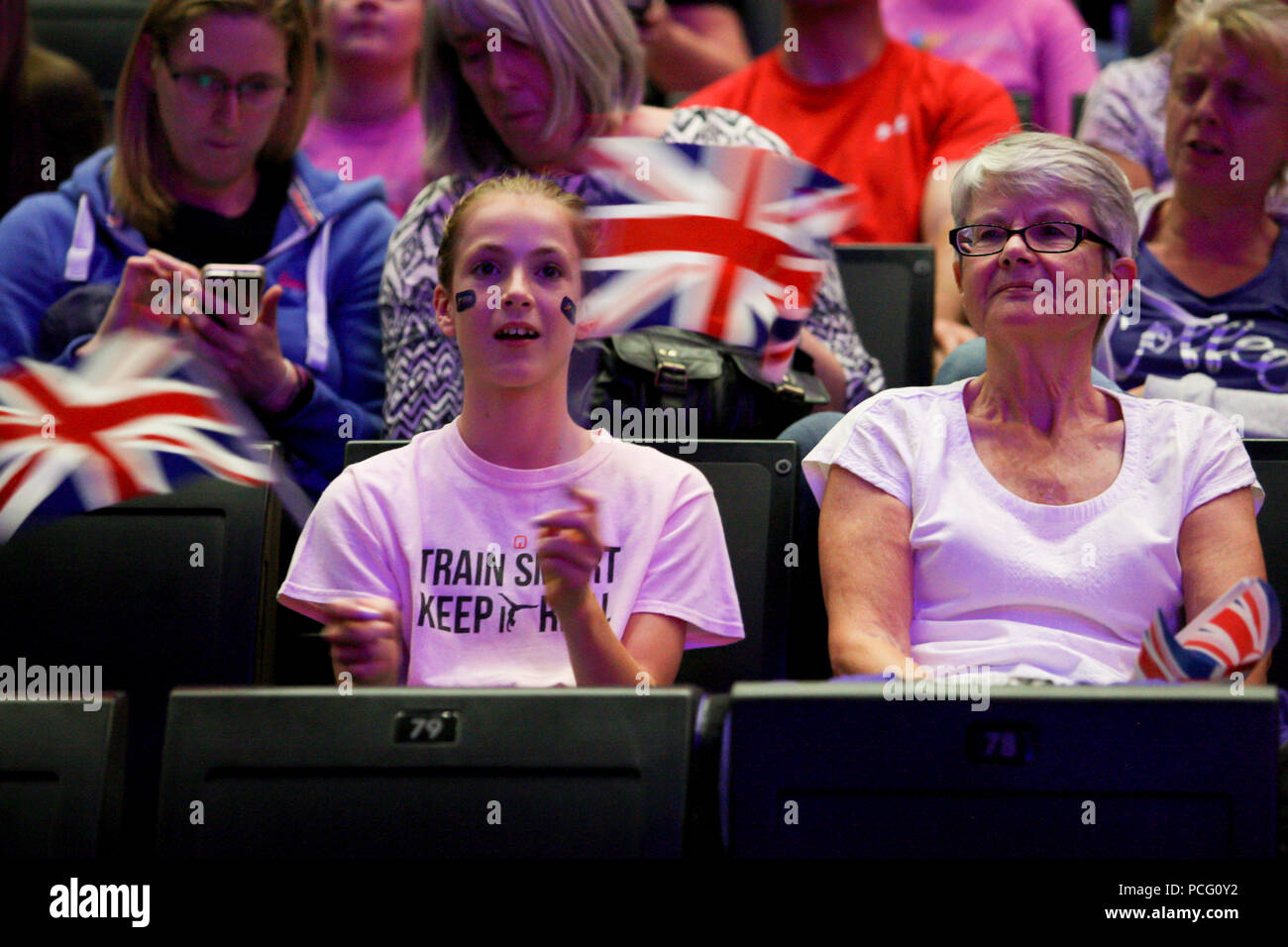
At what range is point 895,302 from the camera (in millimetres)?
2867

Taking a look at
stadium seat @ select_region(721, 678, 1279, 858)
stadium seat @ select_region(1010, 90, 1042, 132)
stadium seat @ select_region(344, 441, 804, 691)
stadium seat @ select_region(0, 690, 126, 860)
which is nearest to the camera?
stadium seat @ select_region(721, 678, 1279, 858)

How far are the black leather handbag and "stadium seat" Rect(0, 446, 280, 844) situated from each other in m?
0.48

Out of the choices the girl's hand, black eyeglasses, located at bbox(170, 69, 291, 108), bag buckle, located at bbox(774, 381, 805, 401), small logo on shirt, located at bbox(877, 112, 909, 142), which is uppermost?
small logo on shirt, located at bbox(877, 112, 909, 142)

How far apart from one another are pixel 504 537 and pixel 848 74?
1.60 metres

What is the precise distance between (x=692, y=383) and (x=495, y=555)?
1.57 feet

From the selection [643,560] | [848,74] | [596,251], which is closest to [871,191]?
[848,74]

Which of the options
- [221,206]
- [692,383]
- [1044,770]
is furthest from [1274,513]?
[221,206]

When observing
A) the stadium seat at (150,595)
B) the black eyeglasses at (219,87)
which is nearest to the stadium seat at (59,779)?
the stadium seat at (150,595)

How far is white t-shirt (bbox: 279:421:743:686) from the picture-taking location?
6.30 feet

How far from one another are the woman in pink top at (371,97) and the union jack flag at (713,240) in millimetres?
881

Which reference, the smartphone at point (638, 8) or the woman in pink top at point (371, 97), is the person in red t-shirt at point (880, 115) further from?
the woman in pink top at point (371, 97)

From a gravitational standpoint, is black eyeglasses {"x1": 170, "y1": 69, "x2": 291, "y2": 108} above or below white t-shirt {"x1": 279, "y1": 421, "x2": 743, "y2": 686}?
above

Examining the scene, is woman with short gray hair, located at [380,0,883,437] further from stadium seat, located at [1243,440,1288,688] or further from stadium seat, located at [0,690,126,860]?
stadium seat, located at [0,690,126,860]

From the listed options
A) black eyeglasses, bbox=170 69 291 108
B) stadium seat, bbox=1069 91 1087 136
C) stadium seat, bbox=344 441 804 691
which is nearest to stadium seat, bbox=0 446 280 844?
stadium seat, bbox=344 441 804 691
